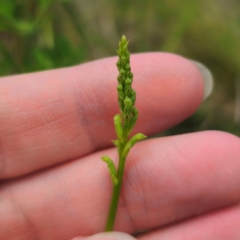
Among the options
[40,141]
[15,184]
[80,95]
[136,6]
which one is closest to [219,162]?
[80,95]

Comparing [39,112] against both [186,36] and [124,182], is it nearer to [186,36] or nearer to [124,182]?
[124,182]

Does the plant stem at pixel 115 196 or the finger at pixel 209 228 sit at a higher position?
the plant stem at pixel 115 196

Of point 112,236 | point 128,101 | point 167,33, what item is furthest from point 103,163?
point 167,33

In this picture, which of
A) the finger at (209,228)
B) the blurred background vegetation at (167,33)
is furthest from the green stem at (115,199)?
the blurred background vegetation at (167,33)

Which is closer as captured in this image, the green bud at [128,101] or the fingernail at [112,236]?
the green bud at [128,101]

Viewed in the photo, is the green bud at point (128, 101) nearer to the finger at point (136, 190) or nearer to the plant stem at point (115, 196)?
the plant stem at point (115, 196)

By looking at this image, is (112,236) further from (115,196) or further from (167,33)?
(167,33)

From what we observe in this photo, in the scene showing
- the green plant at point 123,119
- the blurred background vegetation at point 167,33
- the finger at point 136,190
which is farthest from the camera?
the blurred background vegetation at point 167,33
